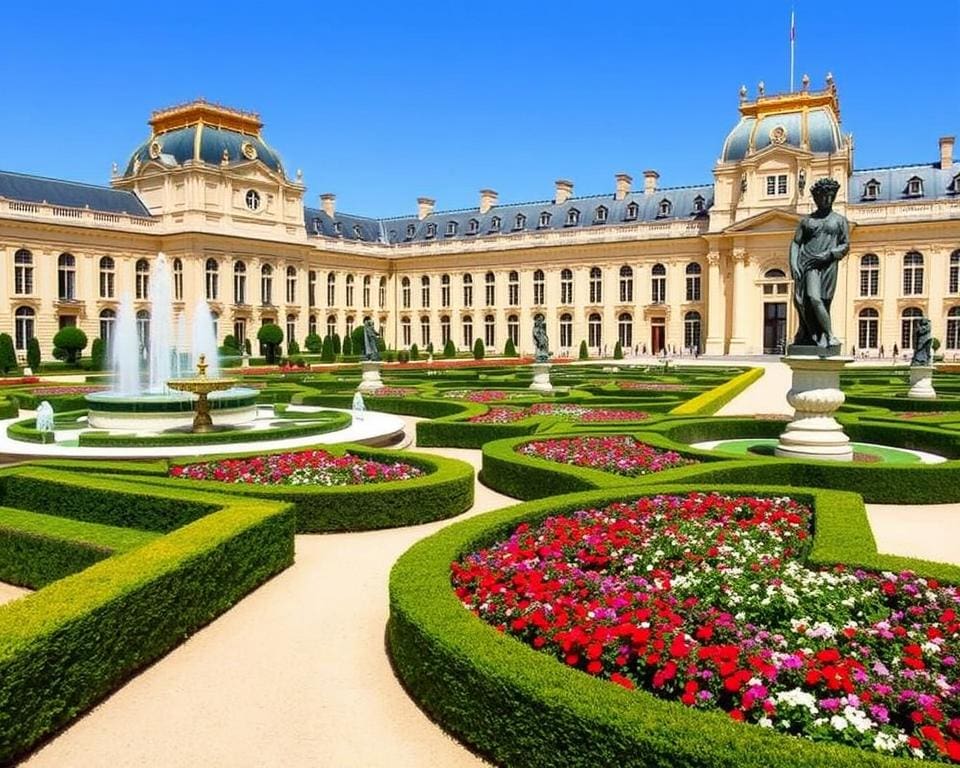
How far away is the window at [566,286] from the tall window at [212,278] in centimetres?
2467

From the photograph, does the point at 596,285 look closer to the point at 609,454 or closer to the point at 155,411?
the point at 155,411

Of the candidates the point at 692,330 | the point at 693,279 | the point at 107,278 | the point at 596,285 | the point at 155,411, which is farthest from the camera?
the point at 596,285

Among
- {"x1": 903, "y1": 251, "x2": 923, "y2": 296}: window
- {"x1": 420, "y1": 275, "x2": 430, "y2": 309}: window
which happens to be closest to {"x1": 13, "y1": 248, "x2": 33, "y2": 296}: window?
{"x1": 420, "y1": 275, "x2": 430, "y2": 309}: window

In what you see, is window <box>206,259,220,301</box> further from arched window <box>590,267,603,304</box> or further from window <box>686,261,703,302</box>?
window <box>686,261,703,302</box>

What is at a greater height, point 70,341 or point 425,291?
point 425,291

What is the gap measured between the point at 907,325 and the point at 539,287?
25277 mm

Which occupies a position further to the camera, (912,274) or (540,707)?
(912,274)

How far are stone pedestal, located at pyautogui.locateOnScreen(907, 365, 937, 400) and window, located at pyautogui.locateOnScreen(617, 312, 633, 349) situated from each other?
38174mm

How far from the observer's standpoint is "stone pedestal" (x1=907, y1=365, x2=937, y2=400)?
23.1m

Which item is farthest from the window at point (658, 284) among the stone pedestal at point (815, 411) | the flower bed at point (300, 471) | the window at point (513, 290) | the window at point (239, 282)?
the flower bed at point (300, 471)

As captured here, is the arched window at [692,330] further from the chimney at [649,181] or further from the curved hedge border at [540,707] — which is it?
the curved hedge border at [540,707]

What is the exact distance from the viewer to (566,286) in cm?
6375

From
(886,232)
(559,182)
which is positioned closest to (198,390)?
(886,232)

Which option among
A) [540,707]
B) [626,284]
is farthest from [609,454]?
[626,284]
